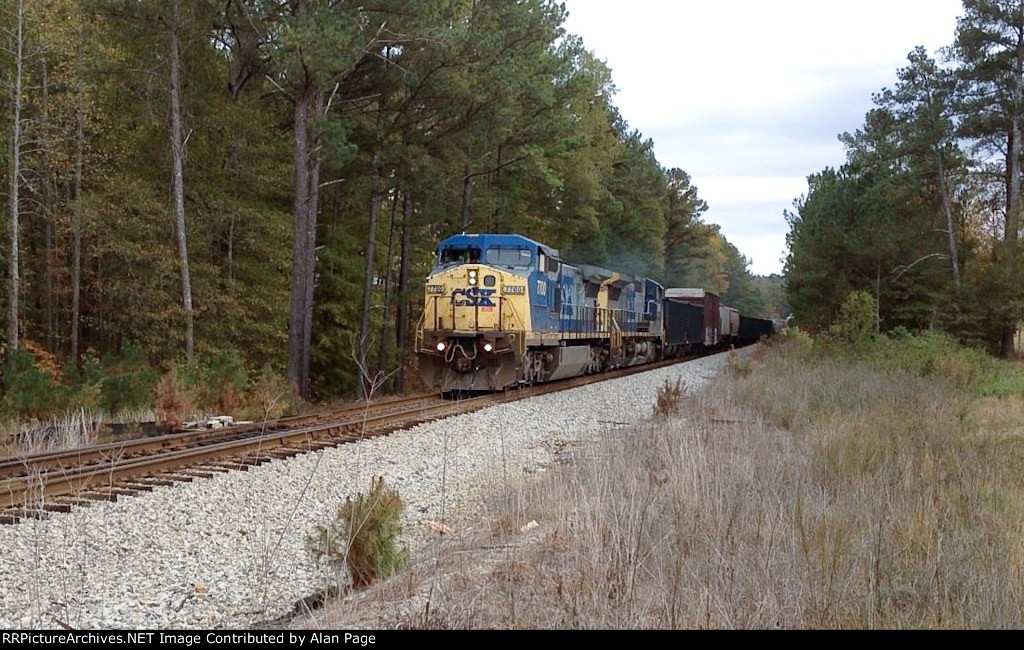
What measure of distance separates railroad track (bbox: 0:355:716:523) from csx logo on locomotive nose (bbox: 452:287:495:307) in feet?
11.7

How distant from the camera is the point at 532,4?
24.2 m

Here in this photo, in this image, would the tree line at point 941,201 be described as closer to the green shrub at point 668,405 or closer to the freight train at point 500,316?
the freight train at point 500,316

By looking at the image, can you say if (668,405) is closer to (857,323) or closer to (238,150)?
(857,323)

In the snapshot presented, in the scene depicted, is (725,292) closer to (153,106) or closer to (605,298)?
(605,298)

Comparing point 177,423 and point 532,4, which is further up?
point 532,4

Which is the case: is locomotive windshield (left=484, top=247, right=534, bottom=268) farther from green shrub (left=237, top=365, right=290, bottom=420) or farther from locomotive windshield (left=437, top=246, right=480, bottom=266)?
green shrub (left=237, top=365, right=290, bottom=420)

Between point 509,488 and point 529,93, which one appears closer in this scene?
point 509,488

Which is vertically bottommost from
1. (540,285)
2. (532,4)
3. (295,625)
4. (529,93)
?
(295,625)

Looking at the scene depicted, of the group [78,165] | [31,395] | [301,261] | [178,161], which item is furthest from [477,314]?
[78,165]

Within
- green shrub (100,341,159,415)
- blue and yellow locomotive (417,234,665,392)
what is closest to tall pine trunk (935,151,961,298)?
blue and yellow locomotive (417,234,665,392)

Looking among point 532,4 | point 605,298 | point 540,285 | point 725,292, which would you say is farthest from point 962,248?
point 725,292

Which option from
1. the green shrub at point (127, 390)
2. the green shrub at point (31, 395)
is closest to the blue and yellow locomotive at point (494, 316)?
the green shrub at point (127, 390)

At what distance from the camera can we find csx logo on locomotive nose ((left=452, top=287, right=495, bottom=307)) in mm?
16125
